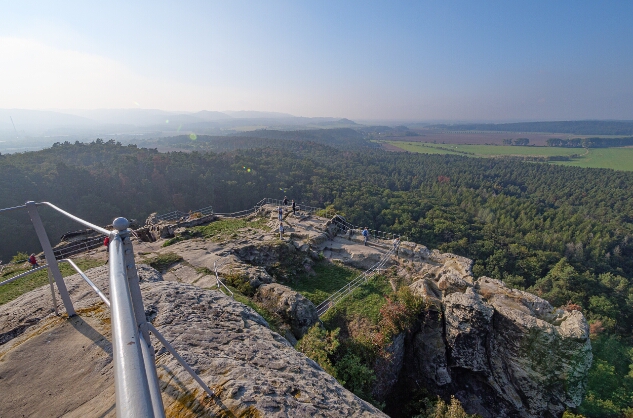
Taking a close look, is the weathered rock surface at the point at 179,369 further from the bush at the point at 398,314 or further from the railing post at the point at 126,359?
the bush at the point at 398,314

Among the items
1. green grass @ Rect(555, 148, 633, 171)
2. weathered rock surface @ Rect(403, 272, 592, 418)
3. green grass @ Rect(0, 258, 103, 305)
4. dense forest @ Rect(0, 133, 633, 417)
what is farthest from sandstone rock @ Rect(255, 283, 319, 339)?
green grass @ Rect(555, 148, 633, 171)

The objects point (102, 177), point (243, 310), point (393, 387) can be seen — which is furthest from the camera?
point (102, 177)

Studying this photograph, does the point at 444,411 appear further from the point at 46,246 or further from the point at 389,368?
the point at 46,246

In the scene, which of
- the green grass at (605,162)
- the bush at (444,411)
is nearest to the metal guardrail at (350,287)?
the bush at (444,411)

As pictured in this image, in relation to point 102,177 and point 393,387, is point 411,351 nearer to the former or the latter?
point 393,387

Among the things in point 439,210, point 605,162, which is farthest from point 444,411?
point 605,162

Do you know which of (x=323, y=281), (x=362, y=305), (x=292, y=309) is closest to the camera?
(x=292, y=309)

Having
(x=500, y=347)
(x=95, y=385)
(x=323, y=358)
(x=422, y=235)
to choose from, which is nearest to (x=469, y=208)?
(x=422, y=235)

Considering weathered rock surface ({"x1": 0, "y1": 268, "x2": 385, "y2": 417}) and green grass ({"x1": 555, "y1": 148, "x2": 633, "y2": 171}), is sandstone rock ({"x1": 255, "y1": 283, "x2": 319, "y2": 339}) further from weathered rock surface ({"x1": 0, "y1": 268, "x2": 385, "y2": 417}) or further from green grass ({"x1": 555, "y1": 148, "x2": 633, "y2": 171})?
green grass ({"x1": 555, "y1": 148, "x2": 633, "y2": 171})
